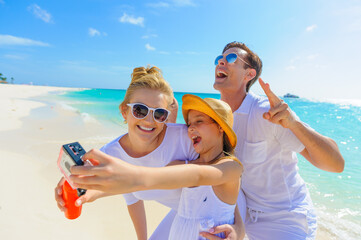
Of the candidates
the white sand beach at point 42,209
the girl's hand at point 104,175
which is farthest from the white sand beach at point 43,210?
the girl's hand at point 104,175

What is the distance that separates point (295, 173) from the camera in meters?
2.54

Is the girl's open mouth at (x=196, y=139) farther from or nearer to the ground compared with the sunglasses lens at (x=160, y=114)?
nearer to the ground

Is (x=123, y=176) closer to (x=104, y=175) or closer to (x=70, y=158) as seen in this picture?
(x=104, y=175)

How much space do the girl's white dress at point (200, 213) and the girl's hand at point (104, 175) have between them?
105 centimetres

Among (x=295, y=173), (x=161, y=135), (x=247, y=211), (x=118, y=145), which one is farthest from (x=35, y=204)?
(x=295, y=173)

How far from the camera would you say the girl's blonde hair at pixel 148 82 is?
7.23 ft

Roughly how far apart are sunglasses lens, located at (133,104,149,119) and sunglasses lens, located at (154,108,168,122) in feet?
0.31

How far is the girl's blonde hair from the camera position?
220 cm

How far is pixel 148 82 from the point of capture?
2.19 m

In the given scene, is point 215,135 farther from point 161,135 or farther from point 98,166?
point 98,166

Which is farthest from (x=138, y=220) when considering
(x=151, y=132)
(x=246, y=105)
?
(x=246, y=105)

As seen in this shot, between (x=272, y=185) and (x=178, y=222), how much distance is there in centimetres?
114

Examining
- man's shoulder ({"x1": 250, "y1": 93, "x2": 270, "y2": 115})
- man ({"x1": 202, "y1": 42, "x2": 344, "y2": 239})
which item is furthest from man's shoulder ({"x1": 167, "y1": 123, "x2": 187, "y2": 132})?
man's shoulder ({"x1": 250, "y1": 93, "x2": 270, "y2": 115})

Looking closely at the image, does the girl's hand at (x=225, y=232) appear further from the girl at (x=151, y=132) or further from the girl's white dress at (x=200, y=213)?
the girl at (x=151, y=132)
